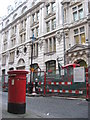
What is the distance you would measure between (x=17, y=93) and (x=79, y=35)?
18801 mm

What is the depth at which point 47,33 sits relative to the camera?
94.4 feet

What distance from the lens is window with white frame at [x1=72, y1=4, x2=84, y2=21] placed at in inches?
933

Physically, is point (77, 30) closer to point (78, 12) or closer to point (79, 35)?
point (79, 35)

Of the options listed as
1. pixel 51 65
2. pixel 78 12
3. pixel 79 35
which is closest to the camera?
pixel 79 35

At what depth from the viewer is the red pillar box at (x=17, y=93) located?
6180mm

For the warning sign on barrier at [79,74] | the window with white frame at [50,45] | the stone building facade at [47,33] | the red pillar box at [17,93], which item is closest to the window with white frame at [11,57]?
the stone building facade at [47,33]

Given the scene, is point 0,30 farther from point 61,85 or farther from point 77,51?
point 61,85

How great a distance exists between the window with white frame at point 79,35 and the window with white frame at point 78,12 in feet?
5.29

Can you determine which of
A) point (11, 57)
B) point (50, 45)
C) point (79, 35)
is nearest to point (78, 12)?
point (79, 35)

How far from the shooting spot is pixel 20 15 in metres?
37.4

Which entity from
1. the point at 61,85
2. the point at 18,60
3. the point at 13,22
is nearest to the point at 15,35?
the point at 13,22

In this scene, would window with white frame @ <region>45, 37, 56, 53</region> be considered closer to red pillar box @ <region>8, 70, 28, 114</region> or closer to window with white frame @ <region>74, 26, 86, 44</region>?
window with white frame @ <region>74, 26, 86, 44</region>

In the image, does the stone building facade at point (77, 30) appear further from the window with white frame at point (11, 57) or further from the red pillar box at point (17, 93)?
the window with white frame at point (11, 57)

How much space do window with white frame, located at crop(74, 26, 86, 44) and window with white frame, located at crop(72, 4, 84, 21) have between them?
161cm
